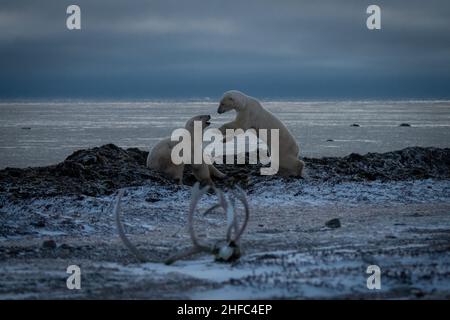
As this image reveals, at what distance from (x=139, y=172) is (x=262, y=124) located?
8.37ft

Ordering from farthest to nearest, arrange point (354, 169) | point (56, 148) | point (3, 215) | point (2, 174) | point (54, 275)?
point (56, 148), point (354, 169), point (2, 174), point (3, 215), point (54, 275)

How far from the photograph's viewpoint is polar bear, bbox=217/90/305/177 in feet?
41.0

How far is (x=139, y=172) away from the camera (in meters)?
12.0

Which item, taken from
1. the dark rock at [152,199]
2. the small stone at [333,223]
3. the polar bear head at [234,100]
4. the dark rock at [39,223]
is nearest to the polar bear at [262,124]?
the polar bear head at [234,100]

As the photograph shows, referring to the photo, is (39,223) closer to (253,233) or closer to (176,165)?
(253,233)

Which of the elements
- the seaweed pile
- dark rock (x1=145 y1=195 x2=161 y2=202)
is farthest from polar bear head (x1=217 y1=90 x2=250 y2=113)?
dark rock (x1=145 y1=195 x2=161 y2=202)

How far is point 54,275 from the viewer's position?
240 inches

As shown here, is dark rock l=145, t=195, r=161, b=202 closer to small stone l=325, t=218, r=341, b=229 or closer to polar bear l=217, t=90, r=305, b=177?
polar bear l=217, t=90, r=305, b=177

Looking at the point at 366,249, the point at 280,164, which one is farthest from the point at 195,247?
the point at 280,164

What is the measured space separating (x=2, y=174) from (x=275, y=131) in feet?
16.6

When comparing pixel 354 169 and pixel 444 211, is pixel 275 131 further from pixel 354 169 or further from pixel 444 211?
pixel 444 211

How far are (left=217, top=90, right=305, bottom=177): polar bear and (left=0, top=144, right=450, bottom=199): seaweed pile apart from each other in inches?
17.5

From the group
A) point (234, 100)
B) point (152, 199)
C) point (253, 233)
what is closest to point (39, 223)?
point (152, 199)

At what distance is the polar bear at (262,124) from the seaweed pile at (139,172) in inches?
17.5
